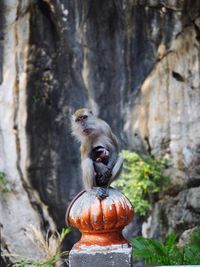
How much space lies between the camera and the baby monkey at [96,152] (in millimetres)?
3223

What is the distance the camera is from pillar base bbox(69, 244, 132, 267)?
2.55m

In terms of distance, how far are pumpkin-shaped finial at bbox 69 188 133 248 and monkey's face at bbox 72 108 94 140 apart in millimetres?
1213

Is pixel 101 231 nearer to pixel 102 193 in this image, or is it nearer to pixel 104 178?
pixel 102 193

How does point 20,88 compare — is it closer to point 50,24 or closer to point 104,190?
point 50,24

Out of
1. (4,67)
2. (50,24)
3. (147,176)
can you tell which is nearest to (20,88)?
(4,67)

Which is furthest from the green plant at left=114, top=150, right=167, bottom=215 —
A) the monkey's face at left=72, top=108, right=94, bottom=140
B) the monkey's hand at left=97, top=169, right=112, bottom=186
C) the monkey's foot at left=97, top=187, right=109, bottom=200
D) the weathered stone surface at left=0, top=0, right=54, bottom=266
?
the monkey's foot at left=97, top=187, right=109, bottom=200

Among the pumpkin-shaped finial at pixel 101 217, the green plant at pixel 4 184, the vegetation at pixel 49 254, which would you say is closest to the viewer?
the pumpkin-shaped finial at pixel 101 217

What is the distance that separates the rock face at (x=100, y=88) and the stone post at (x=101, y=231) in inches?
188

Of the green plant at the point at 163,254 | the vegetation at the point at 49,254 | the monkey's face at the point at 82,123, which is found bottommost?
the vegetation at the point at 49,254

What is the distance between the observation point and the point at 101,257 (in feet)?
8.39

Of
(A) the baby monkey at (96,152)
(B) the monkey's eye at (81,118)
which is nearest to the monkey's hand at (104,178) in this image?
(A) the baby monkey at (96,152)

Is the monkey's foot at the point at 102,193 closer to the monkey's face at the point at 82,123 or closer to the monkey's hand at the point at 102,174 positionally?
the monkey's hand at the point at 102,174

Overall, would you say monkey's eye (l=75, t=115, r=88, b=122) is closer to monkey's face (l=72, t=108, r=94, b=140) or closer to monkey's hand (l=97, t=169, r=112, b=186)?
monkey's face (l=72, t=108, r=94, b=140)

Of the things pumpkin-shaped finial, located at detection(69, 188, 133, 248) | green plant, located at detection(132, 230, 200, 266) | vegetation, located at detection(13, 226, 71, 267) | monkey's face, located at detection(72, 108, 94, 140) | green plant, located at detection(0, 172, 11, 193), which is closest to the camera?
pumpkin-shaped finial, located at detection(69, 188, 133, 248)
